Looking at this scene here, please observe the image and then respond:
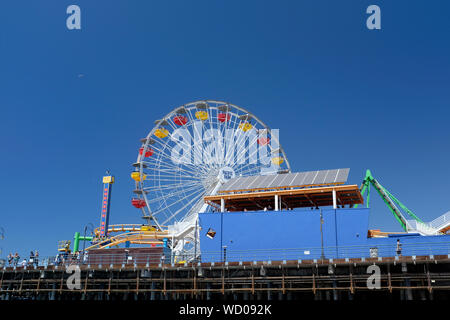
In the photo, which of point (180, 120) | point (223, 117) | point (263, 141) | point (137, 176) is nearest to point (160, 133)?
point (180, 120)

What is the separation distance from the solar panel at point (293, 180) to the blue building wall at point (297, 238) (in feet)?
11.2

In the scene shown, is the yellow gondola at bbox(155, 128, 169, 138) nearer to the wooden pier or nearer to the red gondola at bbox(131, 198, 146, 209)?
the red gondola at bbox(131, 198, 146, 209)

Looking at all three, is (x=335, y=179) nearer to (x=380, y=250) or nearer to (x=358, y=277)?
(x=380, y=250)

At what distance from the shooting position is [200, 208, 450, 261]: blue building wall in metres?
34.9

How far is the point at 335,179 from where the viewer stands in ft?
131

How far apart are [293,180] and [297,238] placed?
6881 mm

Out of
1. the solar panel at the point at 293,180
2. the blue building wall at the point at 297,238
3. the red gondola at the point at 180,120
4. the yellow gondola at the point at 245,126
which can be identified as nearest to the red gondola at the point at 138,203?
the red gondola at the point at 180,120

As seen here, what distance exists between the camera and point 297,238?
37.3 metres

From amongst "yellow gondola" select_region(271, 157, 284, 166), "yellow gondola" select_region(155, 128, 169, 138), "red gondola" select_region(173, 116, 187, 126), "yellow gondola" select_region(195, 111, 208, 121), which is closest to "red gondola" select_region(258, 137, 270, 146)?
"yellow gondola" select_region(271, 157, 284, 166)

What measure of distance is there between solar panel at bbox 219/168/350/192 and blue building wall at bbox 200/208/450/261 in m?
3.41

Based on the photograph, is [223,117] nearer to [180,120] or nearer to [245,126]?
[245,126]

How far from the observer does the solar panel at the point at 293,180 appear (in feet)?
132
